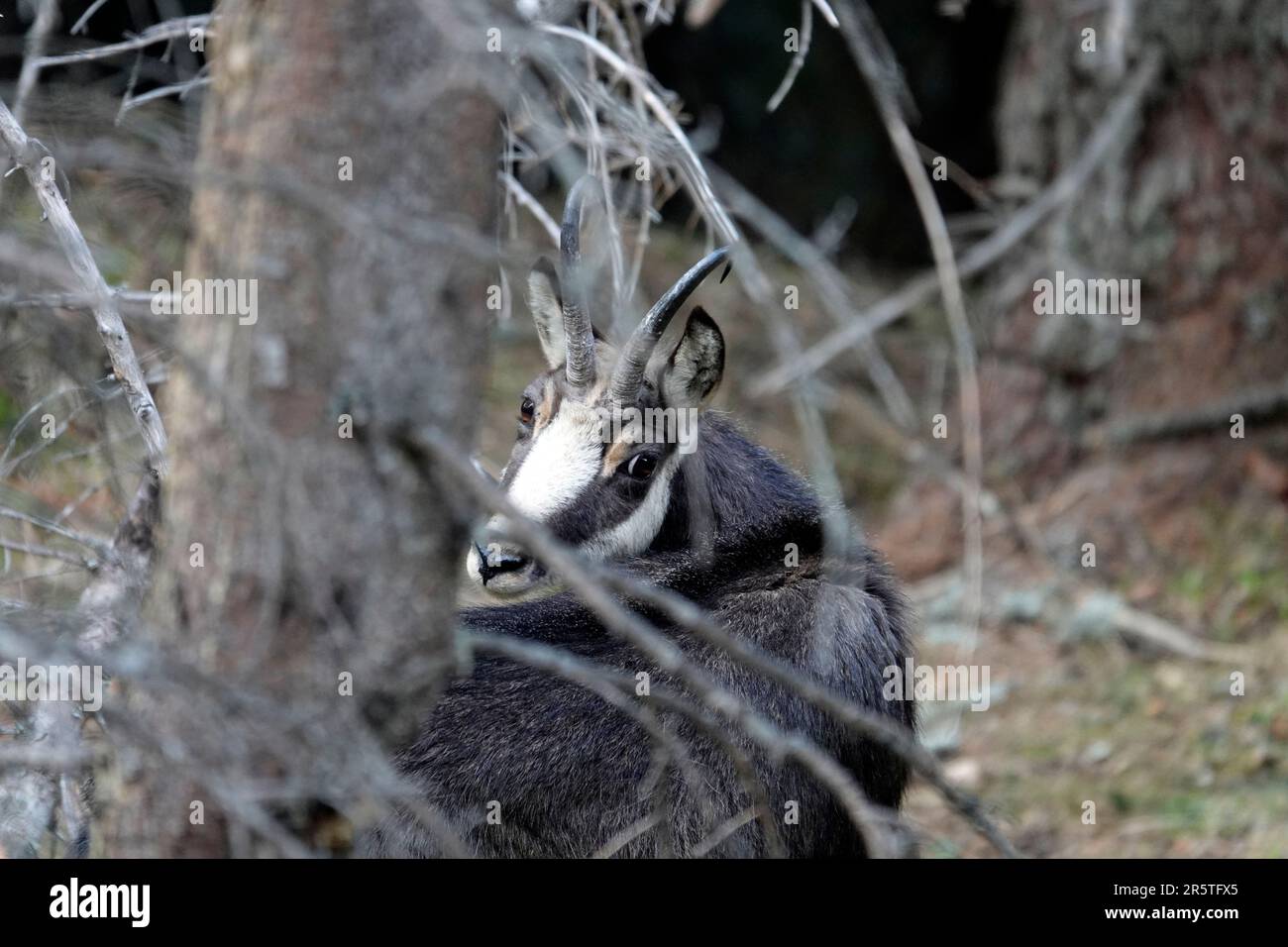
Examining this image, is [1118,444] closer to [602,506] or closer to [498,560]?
[602,506]

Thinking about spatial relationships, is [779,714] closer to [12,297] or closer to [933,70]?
[12,297]

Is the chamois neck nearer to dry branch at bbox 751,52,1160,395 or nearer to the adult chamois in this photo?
the adult chamois

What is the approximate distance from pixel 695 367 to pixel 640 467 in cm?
42

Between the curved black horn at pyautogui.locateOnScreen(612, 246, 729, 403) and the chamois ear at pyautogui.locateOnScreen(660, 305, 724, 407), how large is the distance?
0.51 ft

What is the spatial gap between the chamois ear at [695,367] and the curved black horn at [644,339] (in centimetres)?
15

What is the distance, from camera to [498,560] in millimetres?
4539

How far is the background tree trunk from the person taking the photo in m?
2.59

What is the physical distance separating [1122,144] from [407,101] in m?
6.57

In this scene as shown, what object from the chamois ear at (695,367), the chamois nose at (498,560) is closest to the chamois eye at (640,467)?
the chamois ear at (695,367)

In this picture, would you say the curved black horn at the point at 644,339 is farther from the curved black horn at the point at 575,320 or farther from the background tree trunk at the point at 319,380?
the background tree trunk at the point at 319,380

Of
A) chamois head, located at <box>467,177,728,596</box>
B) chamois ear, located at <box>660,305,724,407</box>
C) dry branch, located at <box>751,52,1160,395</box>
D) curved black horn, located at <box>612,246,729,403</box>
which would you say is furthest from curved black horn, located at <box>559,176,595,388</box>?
dry branch, located at <box>751,52,1160,395</box>

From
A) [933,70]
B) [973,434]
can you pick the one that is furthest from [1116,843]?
[933,70]

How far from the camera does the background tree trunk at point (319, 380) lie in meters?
2.59

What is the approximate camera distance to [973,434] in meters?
2.88
